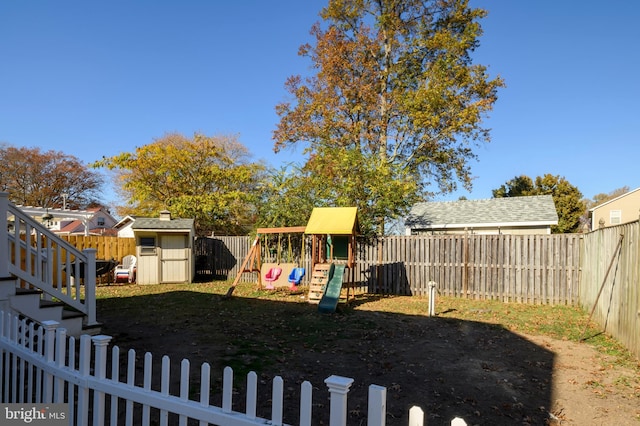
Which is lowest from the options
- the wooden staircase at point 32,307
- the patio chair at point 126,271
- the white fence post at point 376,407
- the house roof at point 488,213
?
the patio chair at point 126,271

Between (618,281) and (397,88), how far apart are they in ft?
52.4

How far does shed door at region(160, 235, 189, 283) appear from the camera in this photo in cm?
1623

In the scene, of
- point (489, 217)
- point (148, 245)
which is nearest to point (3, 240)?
point (148, 245)

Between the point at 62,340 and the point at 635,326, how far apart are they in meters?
7.50

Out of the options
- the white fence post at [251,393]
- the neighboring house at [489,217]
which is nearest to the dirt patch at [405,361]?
the white fence post at [251,393]

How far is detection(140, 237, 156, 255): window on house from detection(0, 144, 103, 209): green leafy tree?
22.2 metres

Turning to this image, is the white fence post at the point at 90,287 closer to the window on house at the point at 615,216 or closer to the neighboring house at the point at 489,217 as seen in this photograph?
the neighboring house at the point at 489,217

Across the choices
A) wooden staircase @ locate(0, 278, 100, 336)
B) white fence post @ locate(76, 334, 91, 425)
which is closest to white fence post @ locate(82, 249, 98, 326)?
wooden staircase @ locate(0, 278, 100, 336)

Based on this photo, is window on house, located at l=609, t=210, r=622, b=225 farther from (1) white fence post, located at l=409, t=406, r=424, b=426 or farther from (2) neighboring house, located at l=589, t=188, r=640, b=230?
(1) white fence post, located at l=409, t=406, r=424, b=426

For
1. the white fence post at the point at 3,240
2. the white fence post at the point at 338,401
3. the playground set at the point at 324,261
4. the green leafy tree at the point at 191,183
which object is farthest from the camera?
the green leafy tree at the point at 191,183

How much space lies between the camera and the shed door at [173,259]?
639 inches

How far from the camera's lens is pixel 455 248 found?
498 inches

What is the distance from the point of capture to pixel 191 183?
24328mm

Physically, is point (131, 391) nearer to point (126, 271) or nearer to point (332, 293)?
point (332, 293)
